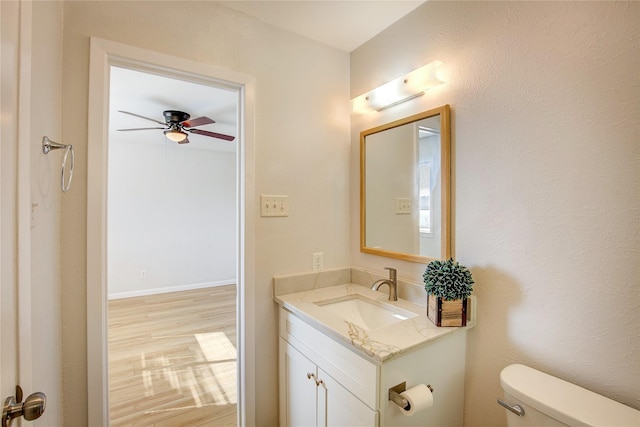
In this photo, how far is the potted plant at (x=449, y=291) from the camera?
1166 millimetres

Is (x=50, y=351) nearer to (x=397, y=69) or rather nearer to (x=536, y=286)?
(x=536, y=286)

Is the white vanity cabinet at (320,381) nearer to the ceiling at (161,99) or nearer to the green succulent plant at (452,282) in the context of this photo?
the green succulent plant at (452,282)

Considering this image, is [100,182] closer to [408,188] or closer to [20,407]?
[20,407]

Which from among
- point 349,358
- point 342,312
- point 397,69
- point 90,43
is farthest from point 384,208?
point 90,43

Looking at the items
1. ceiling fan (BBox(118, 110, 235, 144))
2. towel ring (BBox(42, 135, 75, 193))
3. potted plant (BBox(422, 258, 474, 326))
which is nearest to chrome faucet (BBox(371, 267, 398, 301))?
potted plant (BBox(422, 258, 474, 326))

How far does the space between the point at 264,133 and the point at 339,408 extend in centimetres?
131

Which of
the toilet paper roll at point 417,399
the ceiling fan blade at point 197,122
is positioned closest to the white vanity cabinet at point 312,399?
the toilet paper roll at point 417,399

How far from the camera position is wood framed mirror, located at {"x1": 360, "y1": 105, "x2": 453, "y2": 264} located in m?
1.36

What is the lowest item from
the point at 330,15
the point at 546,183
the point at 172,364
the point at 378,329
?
the point at 172,364

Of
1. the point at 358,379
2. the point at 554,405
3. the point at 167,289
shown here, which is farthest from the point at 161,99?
the point at 554,405

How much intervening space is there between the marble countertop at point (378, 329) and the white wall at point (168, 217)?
368 cm

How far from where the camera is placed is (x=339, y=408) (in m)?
1.18

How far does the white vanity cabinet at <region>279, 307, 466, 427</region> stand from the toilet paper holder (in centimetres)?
2

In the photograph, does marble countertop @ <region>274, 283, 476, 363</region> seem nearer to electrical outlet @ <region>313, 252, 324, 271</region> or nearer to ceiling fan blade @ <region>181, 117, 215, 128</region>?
electrical outlet @ <region>313, 252, 324, 271</region>
